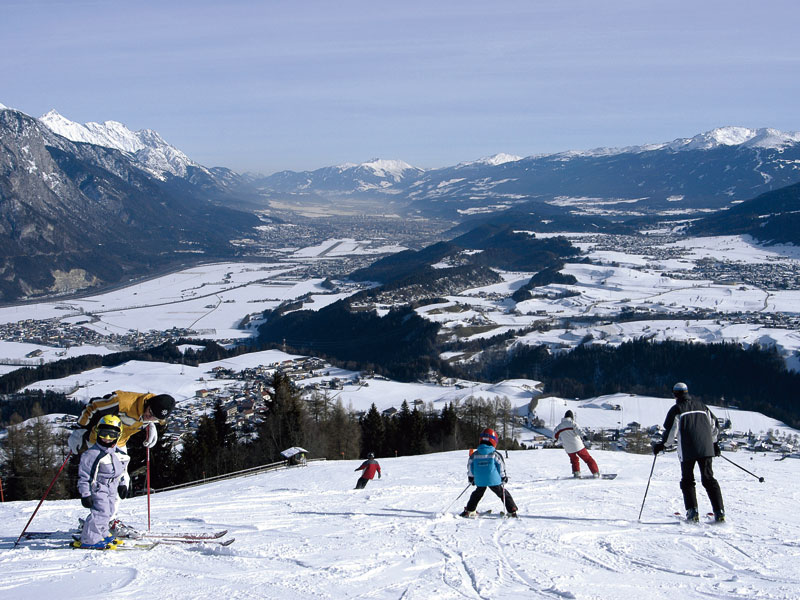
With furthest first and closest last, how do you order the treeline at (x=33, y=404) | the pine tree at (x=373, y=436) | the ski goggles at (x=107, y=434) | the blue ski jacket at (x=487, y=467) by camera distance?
1. the treeline at (x=33, y=404)
2. the pine tree at (x=373, y=436)
3. the blue ski jacket at (x=487, y=467)
4. the ski goggles at (x=107, y=434)

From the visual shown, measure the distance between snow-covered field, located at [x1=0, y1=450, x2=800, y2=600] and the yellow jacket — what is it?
1.33 m

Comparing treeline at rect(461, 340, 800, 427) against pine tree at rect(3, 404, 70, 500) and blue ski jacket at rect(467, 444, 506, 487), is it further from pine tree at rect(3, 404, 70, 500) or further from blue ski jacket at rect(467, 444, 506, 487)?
blue ski jacket at rect(467, 444, 506, 487)

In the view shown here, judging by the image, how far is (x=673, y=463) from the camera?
15266mm

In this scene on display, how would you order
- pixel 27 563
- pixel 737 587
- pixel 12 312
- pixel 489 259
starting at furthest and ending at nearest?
pixel 489 259 → pixel 12 312 → pixel 27 563 → pixel 737 587

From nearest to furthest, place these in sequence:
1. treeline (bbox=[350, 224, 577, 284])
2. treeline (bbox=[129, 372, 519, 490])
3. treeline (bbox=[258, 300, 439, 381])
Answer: treeline (bbox=[129, 372, 519, 490]) → treeline (bbox=[258, 300, 439, 381]) → treeline (bbox=[350, 224, 577, 284])

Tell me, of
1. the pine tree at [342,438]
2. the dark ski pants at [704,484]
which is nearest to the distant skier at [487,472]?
the dark ski pants at [704,484]

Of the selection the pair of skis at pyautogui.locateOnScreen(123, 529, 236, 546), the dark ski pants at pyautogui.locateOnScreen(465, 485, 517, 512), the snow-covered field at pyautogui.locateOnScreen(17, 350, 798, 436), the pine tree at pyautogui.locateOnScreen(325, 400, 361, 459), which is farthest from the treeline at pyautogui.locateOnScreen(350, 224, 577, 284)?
the pair of skis at pyautogui.locateOnScreen(123, 529, 236, 546)

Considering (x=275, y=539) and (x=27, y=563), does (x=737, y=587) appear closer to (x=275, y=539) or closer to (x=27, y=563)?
(x=275, y=539)

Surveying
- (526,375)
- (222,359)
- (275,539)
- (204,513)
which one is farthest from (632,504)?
(222,359)

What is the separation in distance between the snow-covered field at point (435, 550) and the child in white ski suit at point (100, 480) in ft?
0.89

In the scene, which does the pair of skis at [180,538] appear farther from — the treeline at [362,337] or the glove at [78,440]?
the treeline at [362,337]

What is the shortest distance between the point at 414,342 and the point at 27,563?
250 ft

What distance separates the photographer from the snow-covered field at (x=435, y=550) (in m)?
6.12

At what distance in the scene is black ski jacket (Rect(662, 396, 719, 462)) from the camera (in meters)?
8.48
